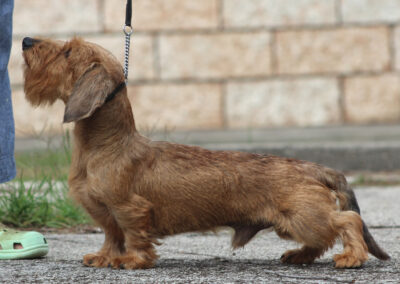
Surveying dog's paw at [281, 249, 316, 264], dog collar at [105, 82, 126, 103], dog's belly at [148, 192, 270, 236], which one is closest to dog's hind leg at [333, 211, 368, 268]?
dog's paw at [281, 249, 316, 264]

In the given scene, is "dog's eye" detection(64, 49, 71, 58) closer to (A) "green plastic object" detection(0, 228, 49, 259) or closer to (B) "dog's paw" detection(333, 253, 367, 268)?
(A) "green plastic object" detection(0, 228, 49, 259)

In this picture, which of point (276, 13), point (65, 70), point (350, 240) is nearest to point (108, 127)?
point (65, 70)

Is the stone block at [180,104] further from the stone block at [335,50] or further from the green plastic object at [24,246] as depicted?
the green plastic object at [24,246]

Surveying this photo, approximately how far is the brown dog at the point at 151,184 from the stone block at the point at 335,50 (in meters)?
4.12

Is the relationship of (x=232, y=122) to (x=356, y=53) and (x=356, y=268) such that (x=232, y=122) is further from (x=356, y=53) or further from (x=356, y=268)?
(x=356, y=268)

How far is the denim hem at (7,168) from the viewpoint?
4.17 meters

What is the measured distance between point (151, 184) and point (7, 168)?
1101 mm

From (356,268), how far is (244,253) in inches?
30.3

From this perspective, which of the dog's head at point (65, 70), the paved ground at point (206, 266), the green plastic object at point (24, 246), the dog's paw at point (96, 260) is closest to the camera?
the paved ground at point (206, 266)

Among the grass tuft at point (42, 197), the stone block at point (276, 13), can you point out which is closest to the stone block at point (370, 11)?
the stone block at point (276, 13)

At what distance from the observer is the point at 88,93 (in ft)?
11.1

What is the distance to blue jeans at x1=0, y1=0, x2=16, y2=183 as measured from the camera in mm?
4172

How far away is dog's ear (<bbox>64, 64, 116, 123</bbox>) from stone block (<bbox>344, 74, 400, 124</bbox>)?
4567 mm

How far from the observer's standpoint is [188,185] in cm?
351
